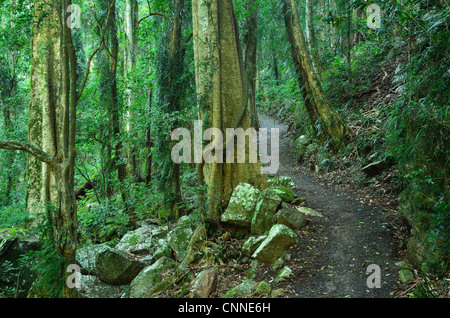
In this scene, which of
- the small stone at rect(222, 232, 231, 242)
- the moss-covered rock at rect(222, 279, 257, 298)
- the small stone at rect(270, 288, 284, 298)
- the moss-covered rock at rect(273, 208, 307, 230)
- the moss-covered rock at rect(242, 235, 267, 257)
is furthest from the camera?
the small stone at rect(222, 232, 231, 242)

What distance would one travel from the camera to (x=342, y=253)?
444 centimetres

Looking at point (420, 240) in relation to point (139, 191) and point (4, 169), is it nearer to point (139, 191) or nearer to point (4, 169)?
point (139, 191)

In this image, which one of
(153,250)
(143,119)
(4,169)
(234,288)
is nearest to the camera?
(234,288)

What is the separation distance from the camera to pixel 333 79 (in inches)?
433

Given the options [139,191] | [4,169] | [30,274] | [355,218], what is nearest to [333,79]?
[355,218]

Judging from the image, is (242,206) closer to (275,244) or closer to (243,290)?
(275,244)

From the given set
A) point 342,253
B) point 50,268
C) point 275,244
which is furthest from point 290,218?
point 50,268

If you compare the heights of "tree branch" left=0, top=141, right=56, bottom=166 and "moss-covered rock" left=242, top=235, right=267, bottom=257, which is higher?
"tree branch" left=0, top=141, right=56, bottom=166

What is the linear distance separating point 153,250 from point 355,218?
13.0 ft

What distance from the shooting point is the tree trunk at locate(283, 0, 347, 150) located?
921 centimetres

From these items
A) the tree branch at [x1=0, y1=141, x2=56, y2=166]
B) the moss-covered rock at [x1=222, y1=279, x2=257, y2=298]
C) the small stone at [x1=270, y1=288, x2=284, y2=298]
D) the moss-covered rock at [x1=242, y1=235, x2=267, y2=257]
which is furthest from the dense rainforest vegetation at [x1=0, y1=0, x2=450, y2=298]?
the moss-covered rock at [x1=222, y1=279, x2=257, y2=298]

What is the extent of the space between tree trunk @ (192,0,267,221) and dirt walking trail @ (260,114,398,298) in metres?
1.54

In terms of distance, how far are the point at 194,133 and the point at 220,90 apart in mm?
1010

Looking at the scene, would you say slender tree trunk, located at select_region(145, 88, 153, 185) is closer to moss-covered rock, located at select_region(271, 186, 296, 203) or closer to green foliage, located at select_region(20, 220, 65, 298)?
moss-covered rock, located at select_region(271, 186, 296, 203)
